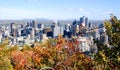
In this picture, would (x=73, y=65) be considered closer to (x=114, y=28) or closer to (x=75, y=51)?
(x=75, y=51)

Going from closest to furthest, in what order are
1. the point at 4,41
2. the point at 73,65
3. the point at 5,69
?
the point at 5,69 < the point at 73,65 < the point at 4,41

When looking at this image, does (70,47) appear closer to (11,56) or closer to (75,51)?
(75,51)

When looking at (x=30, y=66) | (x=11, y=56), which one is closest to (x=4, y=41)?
(x=11, y=56)

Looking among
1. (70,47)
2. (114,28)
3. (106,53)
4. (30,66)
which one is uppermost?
(114,28)

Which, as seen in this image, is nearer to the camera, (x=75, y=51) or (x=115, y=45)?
(x=115, y=45)

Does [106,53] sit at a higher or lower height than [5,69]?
higher

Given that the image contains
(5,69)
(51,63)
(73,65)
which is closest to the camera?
(5,69)
